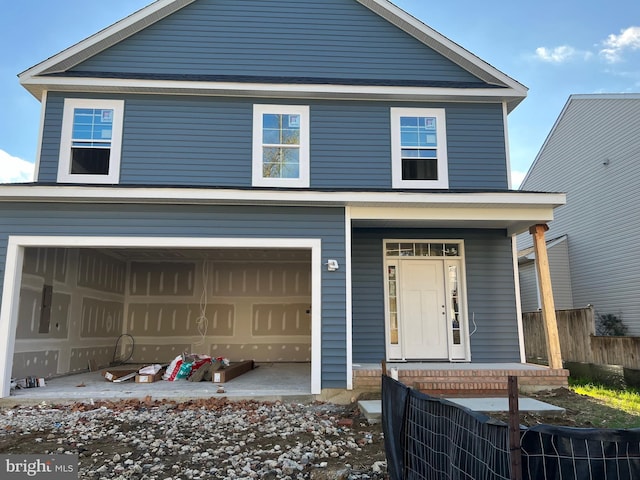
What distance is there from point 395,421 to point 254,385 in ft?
15.2

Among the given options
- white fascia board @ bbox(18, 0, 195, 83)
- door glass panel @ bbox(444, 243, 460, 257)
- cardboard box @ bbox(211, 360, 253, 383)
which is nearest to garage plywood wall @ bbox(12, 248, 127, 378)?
cardboard box @ bbox(211, 360, 253, 383)

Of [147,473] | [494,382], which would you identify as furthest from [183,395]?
[494,382]

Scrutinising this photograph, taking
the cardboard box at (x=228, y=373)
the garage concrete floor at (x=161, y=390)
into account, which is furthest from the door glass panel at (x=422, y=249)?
the cardboard box at (x=228, y=373)

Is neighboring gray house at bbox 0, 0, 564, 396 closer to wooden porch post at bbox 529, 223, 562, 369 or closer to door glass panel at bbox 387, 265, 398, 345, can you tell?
door glass panel at bbox 387, 265, 398, 345

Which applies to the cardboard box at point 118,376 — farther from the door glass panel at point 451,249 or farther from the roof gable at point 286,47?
the door glass panel at point 451,249

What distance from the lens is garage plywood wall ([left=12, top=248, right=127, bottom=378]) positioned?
26.0 feet

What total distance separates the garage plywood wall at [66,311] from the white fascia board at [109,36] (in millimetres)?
3467

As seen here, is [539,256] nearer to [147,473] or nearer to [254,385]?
[254,385]

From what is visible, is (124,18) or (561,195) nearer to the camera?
(561,195)

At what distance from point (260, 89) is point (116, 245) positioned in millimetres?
3770

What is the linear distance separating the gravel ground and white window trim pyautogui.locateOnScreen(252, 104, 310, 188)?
379cm

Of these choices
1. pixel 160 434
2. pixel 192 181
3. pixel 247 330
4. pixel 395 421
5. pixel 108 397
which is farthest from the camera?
pixel 247 330

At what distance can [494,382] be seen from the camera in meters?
7.18

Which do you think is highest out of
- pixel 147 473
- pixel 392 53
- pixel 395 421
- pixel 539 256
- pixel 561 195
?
pixel 392 53
